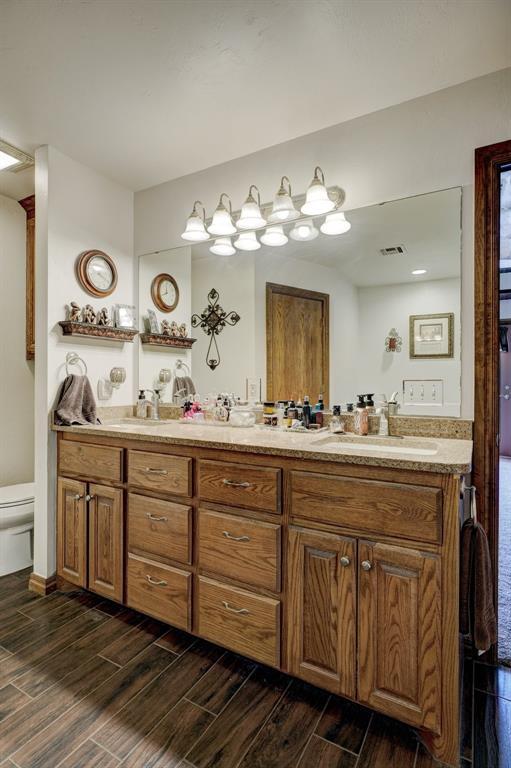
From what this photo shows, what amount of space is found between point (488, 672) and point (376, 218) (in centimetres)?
198

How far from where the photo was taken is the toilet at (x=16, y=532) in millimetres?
2438

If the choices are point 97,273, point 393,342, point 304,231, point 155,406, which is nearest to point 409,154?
point 304,231

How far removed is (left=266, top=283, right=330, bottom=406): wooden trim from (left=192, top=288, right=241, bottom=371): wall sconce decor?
25 centimetres

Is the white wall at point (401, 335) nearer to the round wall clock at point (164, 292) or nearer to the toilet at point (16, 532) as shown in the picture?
the round wall clock at point (164, 292)

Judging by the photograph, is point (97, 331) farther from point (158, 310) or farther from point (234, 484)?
point (234, 484)

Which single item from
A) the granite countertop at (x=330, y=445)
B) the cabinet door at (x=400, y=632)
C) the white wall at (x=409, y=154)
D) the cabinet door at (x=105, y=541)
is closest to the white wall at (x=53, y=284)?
the granite countertop at (x=330, y=445)

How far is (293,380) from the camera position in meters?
2.22

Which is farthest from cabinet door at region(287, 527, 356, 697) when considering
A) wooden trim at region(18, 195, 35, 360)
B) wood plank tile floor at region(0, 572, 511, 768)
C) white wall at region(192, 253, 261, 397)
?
wooden trim at region(18, 195, 35, 360)

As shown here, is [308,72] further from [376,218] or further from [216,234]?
[216,234]

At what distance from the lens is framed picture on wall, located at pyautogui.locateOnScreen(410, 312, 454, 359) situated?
1.80 meters

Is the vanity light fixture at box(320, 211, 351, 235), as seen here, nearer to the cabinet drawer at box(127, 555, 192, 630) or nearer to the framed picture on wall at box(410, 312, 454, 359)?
the framed picture on wall at box(410, 312, 454, 359)

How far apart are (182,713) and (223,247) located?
216 centimetres

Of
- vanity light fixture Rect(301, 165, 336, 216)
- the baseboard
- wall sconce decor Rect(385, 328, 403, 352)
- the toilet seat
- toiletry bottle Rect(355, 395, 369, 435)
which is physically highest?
vanity light fixture Rect(301, 165, 336, 216)

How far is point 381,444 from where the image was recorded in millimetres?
1815
